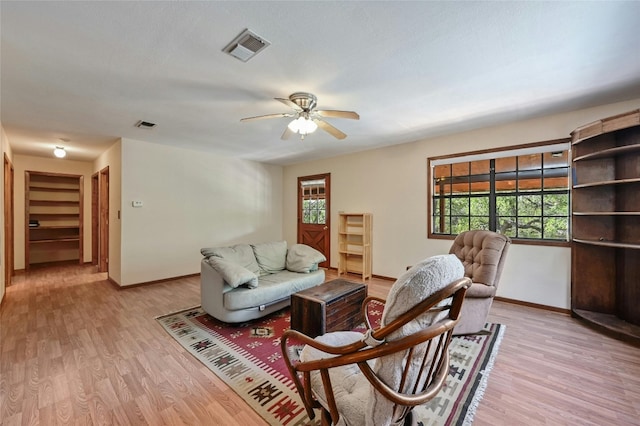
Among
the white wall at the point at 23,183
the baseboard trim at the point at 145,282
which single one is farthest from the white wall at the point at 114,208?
the white wall at the point at 23,183

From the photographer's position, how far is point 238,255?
11.3 ft

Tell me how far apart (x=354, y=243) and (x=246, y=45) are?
398 centimetres

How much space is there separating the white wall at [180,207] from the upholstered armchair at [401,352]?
4290 millimetres

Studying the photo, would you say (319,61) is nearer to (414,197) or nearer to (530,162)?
(414,197)

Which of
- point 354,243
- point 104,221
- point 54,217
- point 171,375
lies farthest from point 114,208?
point 354,243

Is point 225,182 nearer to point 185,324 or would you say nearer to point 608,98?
point 185,324

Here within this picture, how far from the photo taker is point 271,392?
1.85 m

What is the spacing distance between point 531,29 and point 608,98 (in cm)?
196

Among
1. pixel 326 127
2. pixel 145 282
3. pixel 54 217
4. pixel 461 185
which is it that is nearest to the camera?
pixel 326 127

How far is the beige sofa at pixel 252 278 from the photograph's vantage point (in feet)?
9.15

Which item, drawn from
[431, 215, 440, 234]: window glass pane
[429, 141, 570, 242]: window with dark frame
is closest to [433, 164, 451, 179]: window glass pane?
[429, 141, 570, 242]: window with dark frame

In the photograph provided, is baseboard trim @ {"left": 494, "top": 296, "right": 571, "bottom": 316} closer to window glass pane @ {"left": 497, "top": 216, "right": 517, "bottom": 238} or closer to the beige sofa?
window glass pane @ {"left": 497, "top": 216, "right": 517, "bottom": 238}

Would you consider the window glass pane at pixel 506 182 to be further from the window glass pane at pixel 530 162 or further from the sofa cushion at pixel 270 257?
the sofa cushion at pixel 270 257

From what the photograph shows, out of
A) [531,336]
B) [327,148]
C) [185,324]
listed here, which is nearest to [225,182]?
[327,148]
